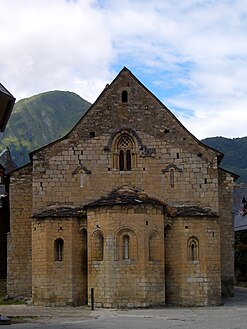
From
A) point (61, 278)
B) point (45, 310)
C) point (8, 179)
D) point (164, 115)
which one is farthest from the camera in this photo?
point (8, 179)

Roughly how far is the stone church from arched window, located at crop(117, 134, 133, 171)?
6cm

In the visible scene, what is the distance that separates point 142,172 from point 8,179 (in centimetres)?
919

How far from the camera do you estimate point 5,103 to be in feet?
84.6

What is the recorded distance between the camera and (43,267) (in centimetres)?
3912

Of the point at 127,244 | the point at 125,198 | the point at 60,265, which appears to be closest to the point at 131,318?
the point at 127,244

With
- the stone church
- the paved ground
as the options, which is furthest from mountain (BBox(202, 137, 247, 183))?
the paved ground

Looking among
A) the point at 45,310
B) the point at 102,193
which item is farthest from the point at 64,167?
the point at 45,310

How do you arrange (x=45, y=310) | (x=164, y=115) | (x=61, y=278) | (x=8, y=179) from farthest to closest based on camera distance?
1. (x=8, y=179)
2. (x=164, y=115)
3. (x=61, y=278)
4. (x=45, y=310)

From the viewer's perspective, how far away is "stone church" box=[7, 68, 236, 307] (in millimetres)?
36969

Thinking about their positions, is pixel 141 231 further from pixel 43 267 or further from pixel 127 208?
pixel 43 267

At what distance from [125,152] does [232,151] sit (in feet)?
500

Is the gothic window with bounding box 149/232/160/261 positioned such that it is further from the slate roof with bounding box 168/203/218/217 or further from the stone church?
the slate roof with bounding box 168/203/218/217

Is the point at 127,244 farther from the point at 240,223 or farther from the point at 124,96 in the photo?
the point at 240,223

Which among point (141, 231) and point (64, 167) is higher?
point (64, 167)
